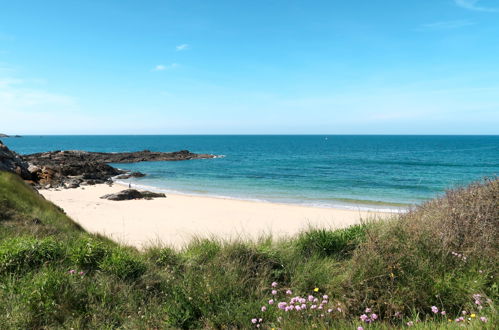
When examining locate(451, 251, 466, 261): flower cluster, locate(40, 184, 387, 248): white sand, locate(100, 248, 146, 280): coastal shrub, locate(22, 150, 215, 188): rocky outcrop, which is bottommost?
locate(40, 184, 387, 248): white sand

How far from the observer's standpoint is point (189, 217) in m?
18.1

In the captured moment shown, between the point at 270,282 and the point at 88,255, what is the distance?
278 centimetres

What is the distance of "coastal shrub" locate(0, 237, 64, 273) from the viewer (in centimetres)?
471

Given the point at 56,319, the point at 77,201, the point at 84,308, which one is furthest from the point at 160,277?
the point at 77,201

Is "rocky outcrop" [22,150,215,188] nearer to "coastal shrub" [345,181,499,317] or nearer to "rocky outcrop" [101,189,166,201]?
"rocky outcrop" [101,189,166,201]

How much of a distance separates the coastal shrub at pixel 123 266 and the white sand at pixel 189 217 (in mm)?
7496

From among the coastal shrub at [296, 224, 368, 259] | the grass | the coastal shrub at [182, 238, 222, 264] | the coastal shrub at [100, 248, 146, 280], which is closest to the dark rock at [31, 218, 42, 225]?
the grass

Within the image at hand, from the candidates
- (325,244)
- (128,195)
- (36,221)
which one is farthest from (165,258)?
(128,195)

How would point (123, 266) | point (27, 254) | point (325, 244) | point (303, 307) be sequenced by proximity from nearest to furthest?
1. point (303, 307)
2. point (123, 266)
3. point (27, 254)
4. point (325, 244)

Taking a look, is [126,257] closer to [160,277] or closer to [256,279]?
[160,277]

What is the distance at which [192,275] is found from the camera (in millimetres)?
4730

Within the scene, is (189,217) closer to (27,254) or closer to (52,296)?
(27,254)

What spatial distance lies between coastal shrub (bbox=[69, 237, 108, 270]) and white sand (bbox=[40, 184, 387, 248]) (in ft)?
23.8

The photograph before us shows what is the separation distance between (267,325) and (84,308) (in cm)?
231
